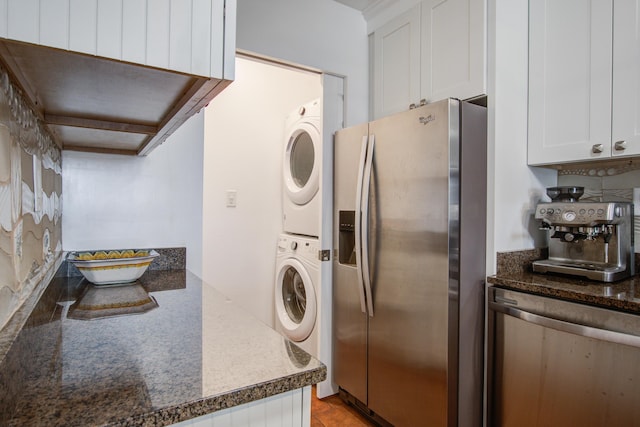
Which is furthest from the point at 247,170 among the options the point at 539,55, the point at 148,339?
the point at 148,339

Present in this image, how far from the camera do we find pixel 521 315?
151 cm

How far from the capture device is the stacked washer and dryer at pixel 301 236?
2.35 metres

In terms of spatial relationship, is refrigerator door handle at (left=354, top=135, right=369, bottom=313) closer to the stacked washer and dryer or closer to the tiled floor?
→ the stacked washer and dryer

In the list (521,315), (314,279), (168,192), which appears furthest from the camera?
(314,279)

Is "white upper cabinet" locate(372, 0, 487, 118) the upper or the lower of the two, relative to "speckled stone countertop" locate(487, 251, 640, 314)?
upper

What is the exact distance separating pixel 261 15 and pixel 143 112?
1.41 metres

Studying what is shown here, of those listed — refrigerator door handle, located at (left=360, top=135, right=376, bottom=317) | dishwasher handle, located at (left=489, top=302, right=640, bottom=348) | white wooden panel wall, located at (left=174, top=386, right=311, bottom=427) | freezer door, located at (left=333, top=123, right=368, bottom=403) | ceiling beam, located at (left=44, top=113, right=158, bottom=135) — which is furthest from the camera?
freezer door, located at (left=333, top=123, right=368, bottom=403)

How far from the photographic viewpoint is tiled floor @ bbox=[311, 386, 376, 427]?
2.02 meters

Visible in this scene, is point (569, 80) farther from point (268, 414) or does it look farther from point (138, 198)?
point (138, 198)

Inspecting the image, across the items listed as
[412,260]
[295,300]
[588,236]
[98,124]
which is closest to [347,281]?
[412,260]

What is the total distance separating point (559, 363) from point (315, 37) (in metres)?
2.03

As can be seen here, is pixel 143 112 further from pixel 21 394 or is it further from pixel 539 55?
pixel 539 55

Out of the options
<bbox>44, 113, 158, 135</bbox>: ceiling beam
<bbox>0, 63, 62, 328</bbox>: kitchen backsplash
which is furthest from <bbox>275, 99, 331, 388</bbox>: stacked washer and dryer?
<bbox>0, 63, 62, 328</bbox>: kitchen backsplash

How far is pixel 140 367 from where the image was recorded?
664 mm
